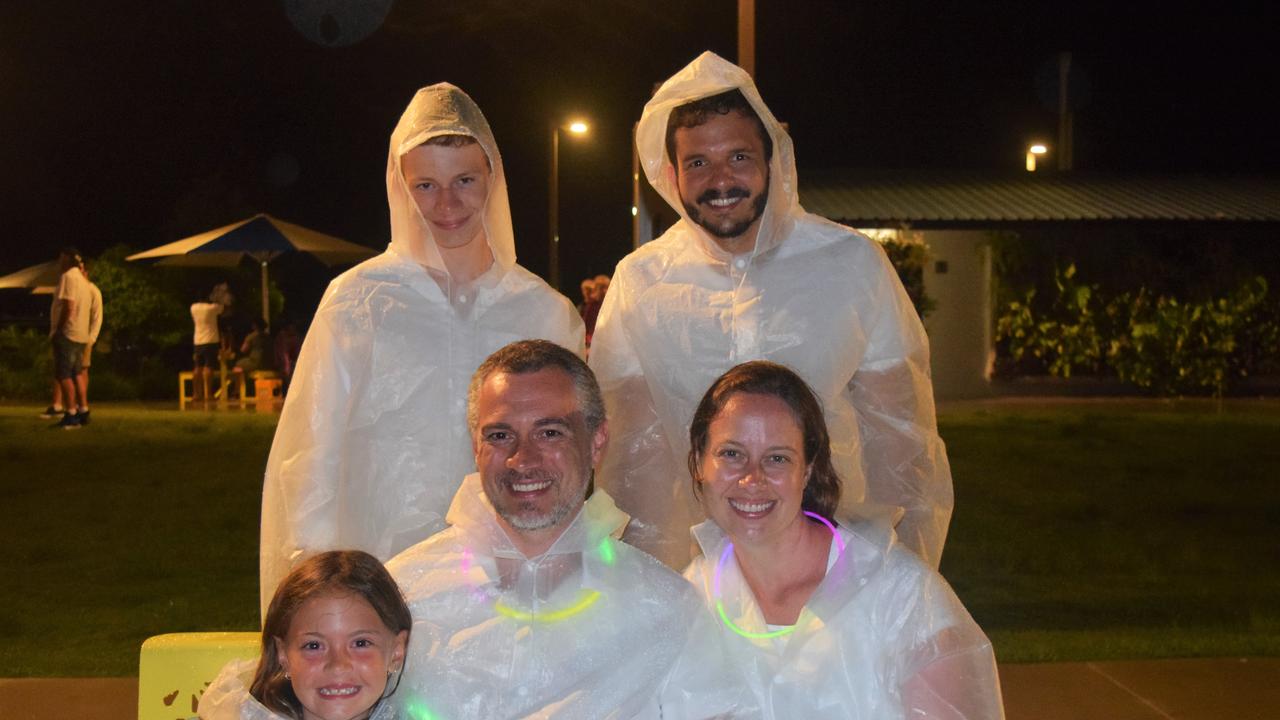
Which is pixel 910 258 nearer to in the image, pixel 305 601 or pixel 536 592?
pixel 536 592

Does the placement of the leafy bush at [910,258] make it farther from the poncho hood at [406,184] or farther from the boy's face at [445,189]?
the boy's face at [445,189]

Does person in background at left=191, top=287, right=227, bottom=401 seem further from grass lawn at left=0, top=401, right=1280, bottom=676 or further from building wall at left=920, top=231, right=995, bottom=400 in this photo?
building wall at left=920, top=231, right=995, bottom=400

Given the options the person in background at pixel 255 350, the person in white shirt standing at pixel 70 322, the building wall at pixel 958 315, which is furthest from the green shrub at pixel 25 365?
the building wall at pixel 958 315

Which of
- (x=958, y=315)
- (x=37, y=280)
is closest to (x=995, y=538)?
(x=958, y=315)

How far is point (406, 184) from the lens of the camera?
10.8 ft

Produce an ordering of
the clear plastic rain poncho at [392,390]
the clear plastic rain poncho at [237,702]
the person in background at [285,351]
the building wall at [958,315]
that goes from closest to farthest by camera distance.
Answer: the clear plastic rain poncho at [237,702]
the clear plastic rain poncho at [392,390]
the person in background at [285,351]
the building wall at [958,315]

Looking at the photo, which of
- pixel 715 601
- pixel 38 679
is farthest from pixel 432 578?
pixel 38 679

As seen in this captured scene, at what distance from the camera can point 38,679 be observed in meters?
4.82

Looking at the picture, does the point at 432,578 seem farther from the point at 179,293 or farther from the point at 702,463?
the point at 179,293

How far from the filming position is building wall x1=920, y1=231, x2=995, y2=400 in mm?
16250

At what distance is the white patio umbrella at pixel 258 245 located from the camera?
15.8 metres

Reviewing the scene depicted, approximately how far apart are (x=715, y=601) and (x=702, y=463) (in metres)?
0.25

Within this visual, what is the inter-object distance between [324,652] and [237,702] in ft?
0.54

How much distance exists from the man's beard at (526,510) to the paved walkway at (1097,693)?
2550mm
